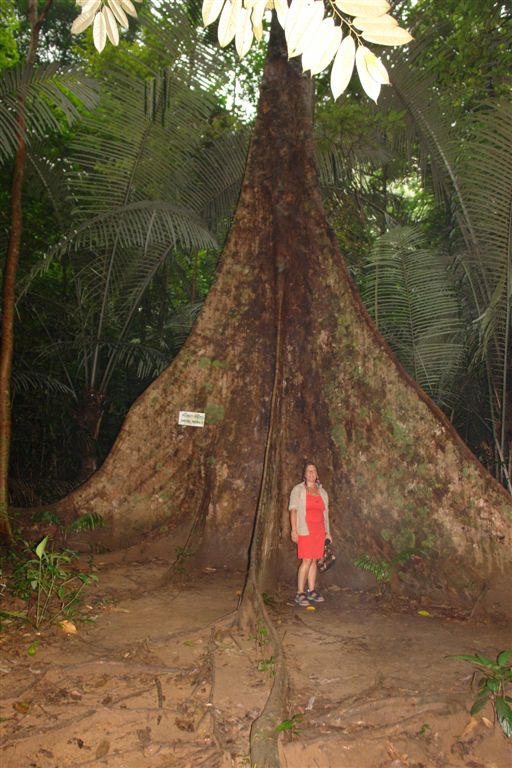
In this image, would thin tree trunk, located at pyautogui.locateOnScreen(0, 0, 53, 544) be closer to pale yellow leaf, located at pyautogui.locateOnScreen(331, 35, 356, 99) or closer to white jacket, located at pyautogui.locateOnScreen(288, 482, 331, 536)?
white jacket, located at pyautogui.locateOnScreen(288, 482, 331, 536)

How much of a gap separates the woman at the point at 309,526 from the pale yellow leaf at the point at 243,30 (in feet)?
10.5

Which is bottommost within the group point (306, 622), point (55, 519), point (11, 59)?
point (306, 622)

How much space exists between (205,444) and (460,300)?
3248 millimetres

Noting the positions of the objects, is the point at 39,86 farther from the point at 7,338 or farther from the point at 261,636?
the point at 261,636

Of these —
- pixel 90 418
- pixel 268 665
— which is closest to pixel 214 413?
pixel 268 665

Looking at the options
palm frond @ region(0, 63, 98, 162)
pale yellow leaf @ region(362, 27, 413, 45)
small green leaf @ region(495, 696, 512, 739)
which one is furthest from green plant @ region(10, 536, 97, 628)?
pale yellow leaf @ region(362, 27, 413, 45)

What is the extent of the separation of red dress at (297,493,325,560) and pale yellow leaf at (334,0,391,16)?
353 centimetres

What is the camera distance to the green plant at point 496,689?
3.20 metres

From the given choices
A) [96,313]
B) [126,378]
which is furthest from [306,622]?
[126,378]

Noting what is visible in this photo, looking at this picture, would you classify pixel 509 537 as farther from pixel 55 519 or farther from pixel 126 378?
pixel 126 378

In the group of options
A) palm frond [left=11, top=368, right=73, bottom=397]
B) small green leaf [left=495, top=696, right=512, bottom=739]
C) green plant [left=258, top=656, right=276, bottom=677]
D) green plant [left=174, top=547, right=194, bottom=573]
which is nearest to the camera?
small green leaf [left=495, top=696, right=512, bottom=739]

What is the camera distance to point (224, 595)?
187 inches

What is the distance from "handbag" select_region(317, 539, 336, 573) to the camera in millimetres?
5117

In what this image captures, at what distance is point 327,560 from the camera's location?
5.15 meters
